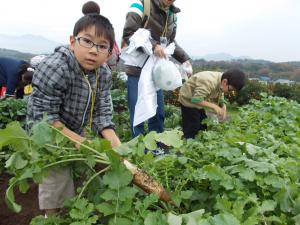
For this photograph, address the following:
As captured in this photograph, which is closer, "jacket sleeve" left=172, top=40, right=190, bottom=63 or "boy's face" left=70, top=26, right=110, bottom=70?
"boy's face" left=70, top=26, right=110, bottom=70

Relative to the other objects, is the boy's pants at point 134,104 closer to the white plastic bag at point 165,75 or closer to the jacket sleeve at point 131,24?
the white plastic bag at point 165,75

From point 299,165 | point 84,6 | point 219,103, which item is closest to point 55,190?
point 299,165

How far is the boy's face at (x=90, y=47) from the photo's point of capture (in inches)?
80.6

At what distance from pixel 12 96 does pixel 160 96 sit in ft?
7.85

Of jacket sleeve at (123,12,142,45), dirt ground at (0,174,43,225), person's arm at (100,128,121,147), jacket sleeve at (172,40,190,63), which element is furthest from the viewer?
jacket sleeve at (172,40,190,63)

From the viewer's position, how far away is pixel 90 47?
2051mm

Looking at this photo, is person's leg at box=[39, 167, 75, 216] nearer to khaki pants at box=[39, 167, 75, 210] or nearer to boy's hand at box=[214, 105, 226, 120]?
khaki pants at box=[39, 167, 75, 210]

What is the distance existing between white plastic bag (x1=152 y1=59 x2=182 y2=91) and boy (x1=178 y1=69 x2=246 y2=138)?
1.19 feet

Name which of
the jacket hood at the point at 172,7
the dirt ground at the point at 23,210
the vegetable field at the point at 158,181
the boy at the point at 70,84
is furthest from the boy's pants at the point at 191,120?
the vegetable field at the point at 158,181

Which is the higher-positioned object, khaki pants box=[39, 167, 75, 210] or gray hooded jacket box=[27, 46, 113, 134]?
gray hooded jacket box=[27, 46, 113, 134]

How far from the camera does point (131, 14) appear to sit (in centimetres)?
367

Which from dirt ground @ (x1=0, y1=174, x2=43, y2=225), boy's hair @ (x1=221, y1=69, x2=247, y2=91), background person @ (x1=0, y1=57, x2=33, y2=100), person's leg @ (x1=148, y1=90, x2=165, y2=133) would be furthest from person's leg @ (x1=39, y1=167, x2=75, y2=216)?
background person @ (x1=0, y1=57, x2=33, y2=100)

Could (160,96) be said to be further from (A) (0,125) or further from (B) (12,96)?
(B) (12,96)

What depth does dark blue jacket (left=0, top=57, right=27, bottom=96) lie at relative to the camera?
208 inches
